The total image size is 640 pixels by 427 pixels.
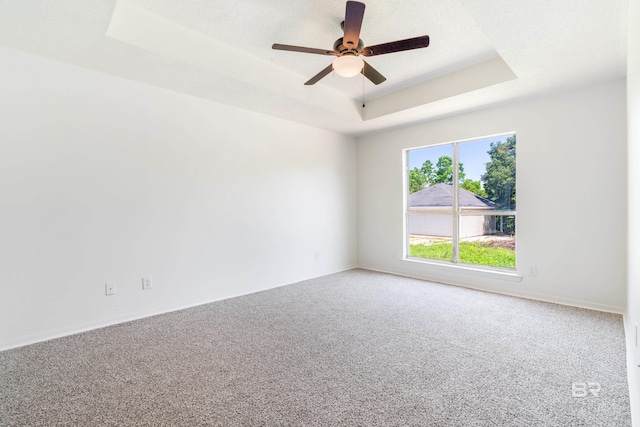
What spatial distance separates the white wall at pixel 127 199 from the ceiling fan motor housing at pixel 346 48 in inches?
72.8

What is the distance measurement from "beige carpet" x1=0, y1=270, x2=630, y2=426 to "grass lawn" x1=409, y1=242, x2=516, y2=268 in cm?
88

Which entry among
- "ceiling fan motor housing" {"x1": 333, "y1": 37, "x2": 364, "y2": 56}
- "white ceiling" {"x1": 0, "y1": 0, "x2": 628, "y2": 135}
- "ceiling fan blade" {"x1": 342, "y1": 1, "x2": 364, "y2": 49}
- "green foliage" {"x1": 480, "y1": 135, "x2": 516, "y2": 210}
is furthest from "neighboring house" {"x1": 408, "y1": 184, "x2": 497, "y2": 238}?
"ceiling fan blade" {"x1": 342, "y1": 1, "x2": 364, "y2": 49}

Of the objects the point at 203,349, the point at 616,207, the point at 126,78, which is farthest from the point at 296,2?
the point at 616,207

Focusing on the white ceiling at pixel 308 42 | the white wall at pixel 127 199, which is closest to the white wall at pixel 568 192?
the white ceiling at pixel 308 42

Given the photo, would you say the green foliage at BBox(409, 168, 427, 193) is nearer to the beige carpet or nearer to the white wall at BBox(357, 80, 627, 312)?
the white wall at BBox(357, 80, 627, 312)

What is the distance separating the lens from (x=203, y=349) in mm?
2336

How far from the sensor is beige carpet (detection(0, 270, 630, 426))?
1.60m

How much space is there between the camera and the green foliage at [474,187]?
163 inches

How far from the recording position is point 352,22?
79.7 inches

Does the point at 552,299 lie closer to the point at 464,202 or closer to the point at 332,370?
the point at 464,202

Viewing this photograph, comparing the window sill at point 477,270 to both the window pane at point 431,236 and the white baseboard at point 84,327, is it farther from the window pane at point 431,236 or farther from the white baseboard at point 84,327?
the white baseboard at point 84,327

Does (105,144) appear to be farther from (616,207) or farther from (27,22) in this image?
(616,207)

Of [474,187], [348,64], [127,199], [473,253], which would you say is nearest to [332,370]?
[348,64]

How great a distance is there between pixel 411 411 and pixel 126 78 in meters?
3.63
